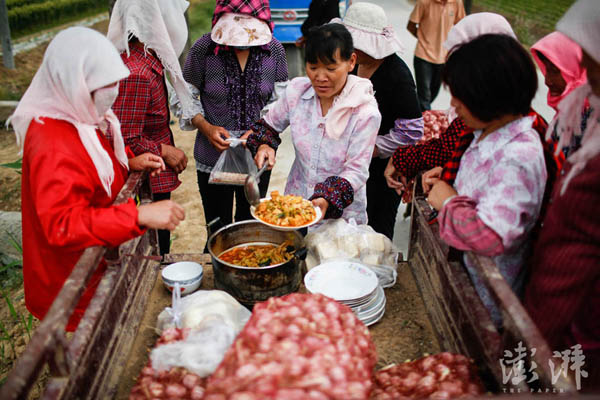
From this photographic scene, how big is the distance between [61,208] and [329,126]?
4.48 ft

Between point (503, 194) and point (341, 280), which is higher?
point (503, 194)

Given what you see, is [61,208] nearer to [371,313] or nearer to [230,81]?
[371,313]

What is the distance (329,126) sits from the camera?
2.58 meters

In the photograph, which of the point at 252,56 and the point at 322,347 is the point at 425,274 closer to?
the point at 322,347

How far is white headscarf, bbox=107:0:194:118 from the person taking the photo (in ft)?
8.84

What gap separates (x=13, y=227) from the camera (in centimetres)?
437

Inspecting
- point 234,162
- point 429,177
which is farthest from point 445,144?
point 234,162

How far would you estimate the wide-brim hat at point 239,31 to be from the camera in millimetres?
3047

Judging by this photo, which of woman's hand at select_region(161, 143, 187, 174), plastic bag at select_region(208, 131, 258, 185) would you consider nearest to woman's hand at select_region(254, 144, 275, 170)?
plastic bag at select_region(208, 131, 258, 185)

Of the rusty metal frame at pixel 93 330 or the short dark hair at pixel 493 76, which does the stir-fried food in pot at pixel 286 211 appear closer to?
the rusty metal frame at pixel 93 330

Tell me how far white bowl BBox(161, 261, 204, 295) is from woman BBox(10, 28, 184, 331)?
294mm

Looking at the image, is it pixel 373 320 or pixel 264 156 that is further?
pixel 264 156

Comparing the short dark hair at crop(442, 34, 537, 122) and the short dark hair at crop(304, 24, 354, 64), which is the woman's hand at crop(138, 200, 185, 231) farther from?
the short dark hair at crop(442, 34, 537, 122)

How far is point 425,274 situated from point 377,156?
1125 mm
